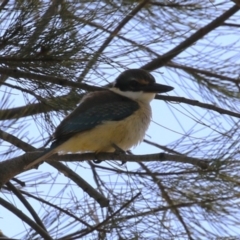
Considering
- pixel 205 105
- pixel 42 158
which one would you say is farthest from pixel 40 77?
pixel 205 105

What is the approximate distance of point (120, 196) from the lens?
3.31 metres

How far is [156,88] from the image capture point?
3750 millimetres

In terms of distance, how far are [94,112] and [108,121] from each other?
95mm

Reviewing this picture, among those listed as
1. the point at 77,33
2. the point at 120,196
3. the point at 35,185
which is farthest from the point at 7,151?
A: the point at 77,33

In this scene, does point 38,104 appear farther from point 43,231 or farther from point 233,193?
point 233,193

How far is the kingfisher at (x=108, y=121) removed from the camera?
346 cm

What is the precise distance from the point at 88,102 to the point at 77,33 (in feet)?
2.65

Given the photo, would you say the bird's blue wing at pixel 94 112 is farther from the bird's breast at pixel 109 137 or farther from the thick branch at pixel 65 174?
the thick branch at pixel 65 174

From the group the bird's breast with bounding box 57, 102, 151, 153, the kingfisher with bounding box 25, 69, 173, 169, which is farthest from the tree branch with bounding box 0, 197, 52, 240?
the bird's breast with bounding box 57, 102, 151, 153

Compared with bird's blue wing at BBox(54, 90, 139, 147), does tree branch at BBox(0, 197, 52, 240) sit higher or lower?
lower

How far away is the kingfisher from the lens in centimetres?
346

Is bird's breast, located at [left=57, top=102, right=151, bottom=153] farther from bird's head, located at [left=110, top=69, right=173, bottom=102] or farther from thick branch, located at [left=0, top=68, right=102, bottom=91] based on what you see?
thick branch, located at [left=0, top=68, right=102, bottom=91]

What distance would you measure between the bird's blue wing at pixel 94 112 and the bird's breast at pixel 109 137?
3cm

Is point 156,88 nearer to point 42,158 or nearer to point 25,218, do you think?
point 42,158
